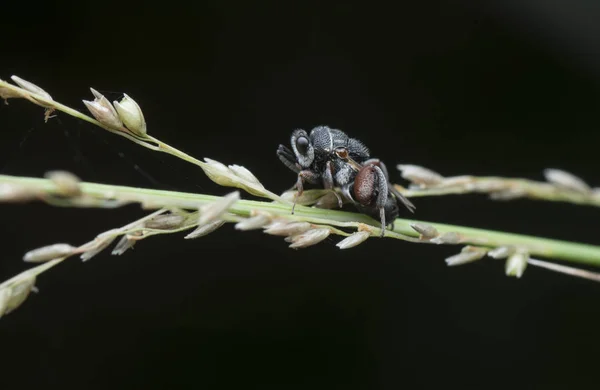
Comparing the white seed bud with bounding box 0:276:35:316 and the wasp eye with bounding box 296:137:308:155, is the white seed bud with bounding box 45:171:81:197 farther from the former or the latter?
the wasp eye with bounding box 296:137:308:155

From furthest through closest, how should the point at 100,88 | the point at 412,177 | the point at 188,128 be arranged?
1. the point at 188,128
2. the point at 100,88
3. the point at 412,177

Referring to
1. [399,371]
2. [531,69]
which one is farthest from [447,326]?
[531,69]

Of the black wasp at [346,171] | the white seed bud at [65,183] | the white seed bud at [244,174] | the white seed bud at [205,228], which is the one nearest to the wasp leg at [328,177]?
the black wasp at [346,171]

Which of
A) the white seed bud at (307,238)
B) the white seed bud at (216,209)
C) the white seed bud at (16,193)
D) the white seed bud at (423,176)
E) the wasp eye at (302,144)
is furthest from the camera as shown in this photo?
the wasp eye at (302,144)

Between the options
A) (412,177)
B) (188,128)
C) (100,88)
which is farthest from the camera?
(188,128)

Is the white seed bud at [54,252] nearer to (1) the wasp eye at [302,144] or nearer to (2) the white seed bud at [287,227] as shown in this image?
(2) the white seed bud at [287,227]

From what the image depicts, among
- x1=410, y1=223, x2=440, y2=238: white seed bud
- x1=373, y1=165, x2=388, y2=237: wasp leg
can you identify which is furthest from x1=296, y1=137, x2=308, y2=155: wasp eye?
x1=410, y1=223, x2=440, y2=238: white seed bud

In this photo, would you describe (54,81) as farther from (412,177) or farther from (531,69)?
(531,69)

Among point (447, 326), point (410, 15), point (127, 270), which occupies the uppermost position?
point (410, 15)
